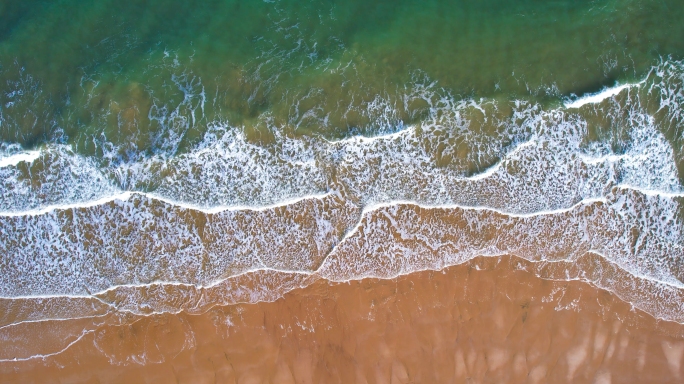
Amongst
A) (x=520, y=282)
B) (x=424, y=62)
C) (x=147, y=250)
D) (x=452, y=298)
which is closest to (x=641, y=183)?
(x=520, y=282)

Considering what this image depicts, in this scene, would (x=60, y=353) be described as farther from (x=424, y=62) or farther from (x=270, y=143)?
(x=424, y=62)

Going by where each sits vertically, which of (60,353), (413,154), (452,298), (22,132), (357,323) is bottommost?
(60,353)

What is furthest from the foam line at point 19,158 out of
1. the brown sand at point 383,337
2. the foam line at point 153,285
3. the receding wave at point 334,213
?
the brown sand at point 383,337

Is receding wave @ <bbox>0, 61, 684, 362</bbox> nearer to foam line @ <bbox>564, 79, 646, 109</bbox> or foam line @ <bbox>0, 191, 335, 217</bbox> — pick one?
foam line @ <bbox>0, 191, 335, 217</bbox>

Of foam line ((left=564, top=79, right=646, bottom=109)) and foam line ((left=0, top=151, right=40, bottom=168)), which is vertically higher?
foam line ((left=564, top=79, right=646, bottom=109))

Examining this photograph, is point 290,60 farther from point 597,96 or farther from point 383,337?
point 597,96

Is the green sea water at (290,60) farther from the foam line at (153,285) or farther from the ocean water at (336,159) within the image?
the foam line at (153,285)

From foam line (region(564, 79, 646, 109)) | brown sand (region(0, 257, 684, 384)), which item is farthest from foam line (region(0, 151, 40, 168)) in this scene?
foam line (region(564, 79, 646, 109))
